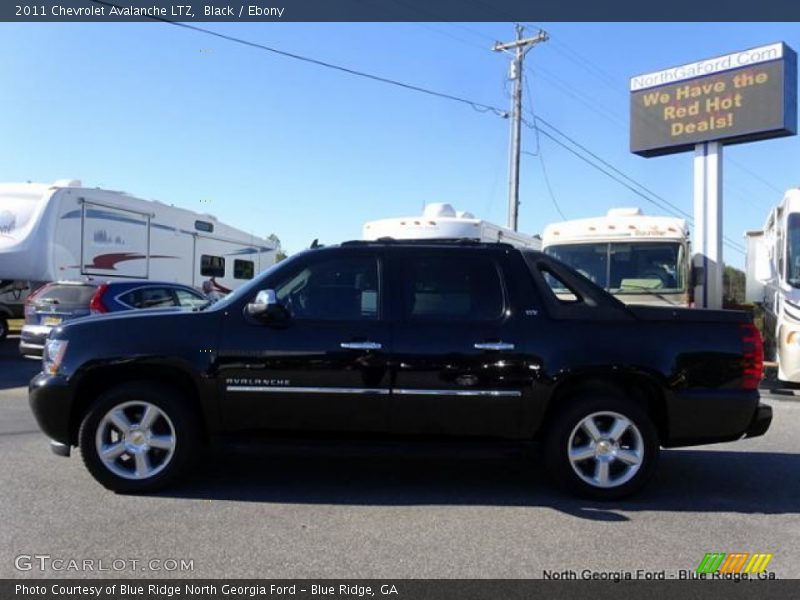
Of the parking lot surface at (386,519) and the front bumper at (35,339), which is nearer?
the parking lot surface at (386,519)

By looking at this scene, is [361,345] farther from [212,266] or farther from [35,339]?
[212,266]

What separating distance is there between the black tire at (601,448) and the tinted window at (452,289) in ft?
3.04

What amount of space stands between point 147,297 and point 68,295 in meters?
1.31

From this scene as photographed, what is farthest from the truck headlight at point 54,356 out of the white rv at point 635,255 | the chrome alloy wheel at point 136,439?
the white rv at point 635,255

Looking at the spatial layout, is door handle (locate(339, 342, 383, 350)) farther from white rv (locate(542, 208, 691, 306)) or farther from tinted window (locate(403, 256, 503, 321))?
white rv (locate(542, 208, 691, 306))

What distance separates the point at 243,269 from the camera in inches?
816

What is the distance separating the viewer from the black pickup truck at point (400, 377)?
4918 mm

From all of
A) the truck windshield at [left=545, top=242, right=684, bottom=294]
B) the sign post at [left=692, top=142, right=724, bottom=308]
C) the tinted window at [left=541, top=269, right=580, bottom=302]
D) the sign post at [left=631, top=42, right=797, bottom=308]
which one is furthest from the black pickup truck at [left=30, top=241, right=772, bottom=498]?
the sign post at [left=692, top=142, right=724, bottom=308]

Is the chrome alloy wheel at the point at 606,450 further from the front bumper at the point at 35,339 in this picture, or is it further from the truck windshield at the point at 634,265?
the front bumper at the point at 35,339

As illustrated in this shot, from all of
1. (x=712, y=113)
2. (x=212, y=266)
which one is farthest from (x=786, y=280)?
(x=212, y=266)

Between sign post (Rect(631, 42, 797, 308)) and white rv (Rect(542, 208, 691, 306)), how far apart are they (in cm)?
193

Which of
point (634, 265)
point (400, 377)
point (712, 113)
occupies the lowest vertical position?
point (400, 377)

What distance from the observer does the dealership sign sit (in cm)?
1405

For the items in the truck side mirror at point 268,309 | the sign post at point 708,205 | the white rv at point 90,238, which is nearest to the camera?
the truck side mirror at point 268,309
